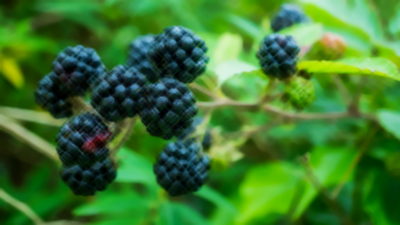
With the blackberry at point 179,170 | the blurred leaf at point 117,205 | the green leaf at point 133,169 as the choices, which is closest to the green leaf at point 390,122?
the blackberry at point 179,170

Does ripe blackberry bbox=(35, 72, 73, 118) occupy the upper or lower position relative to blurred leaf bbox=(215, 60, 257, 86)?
lower

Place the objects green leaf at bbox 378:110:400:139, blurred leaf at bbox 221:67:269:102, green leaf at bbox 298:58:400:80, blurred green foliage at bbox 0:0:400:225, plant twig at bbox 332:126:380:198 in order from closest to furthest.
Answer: green leaf at bbox 298:58:400:80 → blurred leaf at bbox 221:67:269:102 → green leaf at bbox 378:110:400:139 → blurred green foliage at bbox 0:0:400:225 → plant twig at bbox 332:126:380:198

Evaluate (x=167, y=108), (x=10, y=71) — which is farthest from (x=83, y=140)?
(x=10, y=71)

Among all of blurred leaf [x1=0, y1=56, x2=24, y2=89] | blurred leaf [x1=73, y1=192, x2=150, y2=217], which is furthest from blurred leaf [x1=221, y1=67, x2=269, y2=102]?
blurred leaf [x1=0, y1=56, x2=24, y2=89]

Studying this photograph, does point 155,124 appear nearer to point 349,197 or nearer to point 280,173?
point 280,173

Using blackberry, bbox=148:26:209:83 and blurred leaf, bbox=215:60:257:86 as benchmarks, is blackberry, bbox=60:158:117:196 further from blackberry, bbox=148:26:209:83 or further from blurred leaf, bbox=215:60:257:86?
blurred leaf, bbox=215:60:257:86

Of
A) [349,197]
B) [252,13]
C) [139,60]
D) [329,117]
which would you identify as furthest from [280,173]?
[252,13]

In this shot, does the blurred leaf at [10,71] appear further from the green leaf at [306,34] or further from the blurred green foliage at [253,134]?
the green leaf at [306,34]
